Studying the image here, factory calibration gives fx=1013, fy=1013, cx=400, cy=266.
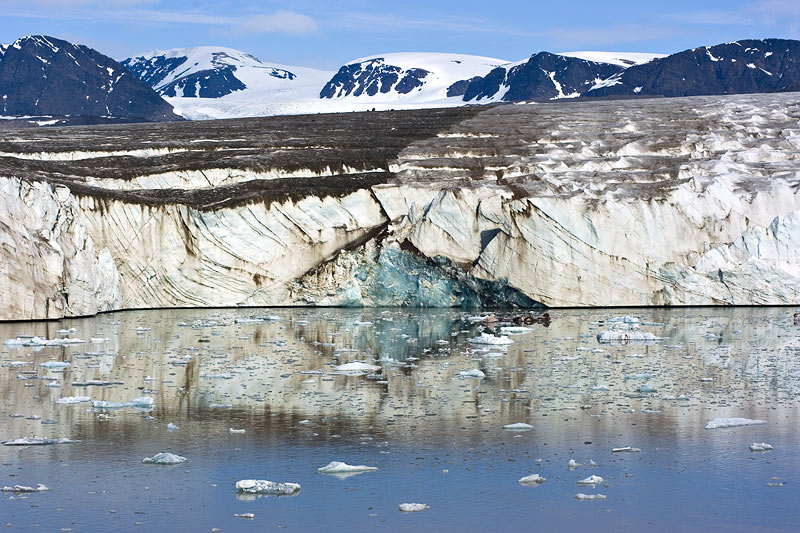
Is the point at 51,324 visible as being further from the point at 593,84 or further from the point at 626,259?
the point at 593,84

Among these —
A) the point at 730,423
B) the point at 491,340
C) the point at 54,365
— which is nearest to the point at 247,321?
the point at 491,340

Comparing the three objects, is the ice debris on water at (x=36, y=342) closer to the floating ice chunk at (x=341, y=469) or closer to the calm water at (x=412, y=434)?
the calm water at (x=412, y=434)

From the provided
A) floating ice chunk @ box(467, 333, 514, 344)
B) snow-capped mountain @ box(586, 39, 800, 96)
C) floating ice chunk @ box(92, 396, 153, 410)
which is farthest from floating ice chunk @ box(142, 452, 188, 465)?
snow-capped mountain @ box(586, 39, 800, 96)

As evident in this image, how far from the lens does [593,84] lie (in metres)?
166

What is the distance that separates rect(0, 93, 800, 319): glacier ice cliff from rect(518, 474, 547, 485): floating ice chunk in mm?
17442

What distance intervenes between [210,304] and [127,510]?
21815 millimetres

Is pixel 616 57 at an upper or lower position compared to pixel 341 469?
upper

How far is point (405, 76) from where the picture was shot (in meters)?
181

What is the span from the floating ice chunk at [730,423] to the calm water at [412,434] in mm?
203

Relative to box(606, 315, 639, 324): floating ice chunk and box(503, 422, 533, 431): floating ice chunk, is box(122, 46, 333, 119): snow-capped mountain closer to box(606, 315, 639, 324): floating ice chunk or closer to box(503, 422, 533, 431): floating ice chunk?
box(606, 315, 639, 324): floating ice chunk

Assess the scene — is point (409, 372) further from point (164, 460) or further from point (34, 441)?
point (34, 441)

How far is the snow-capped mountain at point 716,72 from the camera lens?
152 metres

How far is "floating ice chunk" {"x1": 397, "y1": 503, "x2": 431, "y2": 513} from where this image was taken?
8602 millimetres

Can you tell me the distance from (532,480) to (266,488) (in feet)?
8.05
